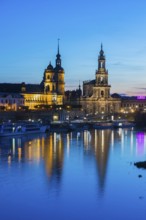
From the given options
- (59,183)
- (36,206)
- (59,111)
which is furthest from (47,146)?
(59,111)

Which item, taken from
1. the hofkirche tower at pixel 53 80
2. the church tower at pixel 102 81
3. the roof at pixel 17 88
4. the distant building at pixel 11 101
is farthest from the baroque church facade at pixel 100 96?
the distant building at pixel 11 101

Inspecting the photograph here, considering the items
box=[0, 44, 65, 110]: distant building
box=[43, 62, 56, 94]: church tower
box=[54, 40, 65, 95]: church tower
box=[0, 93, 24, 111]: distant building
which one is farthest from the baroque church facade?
box=[0, 93, 24, 111]: distant building

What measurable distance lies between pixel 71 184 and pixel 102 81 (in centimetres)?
6150

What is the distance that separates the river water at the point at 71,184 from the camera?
14.9 metres

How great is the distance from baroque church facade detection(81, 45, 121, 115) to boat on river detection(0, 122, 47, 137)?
33041 millimetres

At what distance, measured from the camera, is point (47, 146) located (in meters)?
32.1

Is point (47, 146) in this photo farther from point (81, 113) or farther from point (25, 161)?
point (81, 113)

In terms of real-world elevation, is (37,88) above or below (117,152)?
above

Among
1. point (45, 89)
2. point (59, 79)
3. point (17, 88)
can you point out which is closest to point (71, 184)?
point (17, 88)

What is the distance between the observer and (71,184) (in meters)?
18.6

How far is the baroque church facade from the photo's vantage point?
78.8 meters

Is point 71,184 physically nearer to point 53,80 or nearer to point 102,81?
point 53,80

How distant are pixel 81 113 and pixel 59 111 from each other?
793 centimetres

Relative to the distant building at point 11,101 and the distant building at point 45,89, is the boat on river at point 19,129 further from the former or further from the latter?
the distant building at point 45,89
